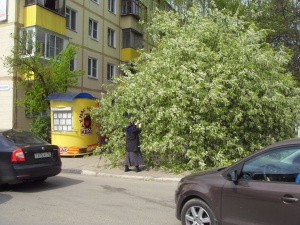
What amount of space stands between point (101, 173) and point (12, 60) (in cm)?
741

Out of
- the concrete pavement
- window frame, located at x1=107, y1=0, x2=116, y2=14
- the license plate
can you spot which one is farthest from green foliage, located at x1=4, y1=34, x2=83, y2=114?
window frame, located at x1=107, y1=0, x2=116, y2=14

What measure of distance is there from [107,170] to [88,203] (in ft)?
14.0

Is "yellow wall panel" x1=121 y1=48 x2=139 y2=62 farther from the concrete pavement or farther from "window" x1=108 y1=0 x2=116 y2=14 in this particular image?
the concrete pavement

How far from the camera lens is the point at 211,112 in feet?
32.6

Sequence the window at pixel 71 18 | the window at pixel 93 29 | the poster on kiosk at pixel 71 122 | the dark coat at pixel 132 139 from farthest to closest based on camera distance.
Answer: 1. the window at pixel 93 29
2. the window at pixel 71 18
3. the poster on kiosk at pixel 71 122
4. the dark coat at pixel 132 139

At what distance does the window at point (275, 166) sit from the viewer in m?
3.93

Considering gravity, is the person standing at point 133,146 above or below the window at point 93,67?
below

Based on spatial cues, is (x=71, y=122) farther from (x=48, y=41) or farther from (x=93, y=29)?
(x=93, y=29)

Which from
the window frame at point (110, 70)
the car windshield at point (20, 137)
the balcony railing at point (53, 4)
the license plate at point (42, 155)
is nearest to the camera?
the license plate at point (42, 155)

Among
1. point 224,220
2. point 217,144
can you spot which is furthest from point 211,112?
point 224,220

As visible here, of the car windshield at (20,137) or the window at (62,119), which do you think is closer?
the car windshield at (20,137)

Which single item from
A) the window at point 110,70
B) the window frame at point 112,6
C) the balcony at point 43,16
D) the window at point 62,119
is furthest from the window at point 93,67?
the window at point 62,119

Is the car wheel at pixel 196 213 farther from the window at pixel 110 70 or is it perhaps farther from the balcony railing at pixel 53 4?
the window at pixel 110 70

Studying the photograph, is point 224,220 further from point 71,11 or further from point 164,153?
point 71,11
